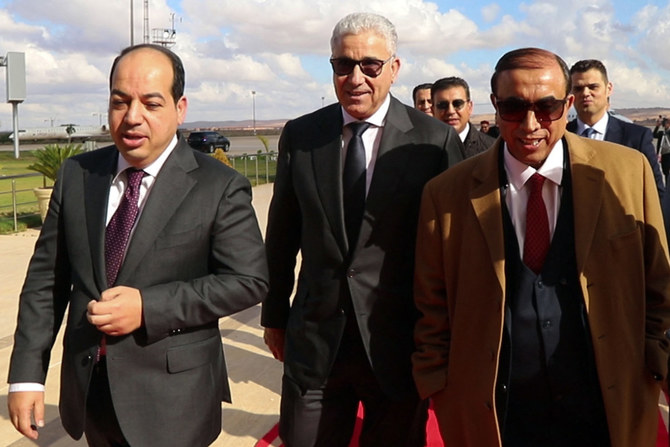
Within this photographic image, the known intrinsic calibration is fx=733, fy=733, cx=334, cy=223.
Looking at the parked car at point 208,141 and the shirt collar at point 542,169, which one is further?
the parked car at point 208,141

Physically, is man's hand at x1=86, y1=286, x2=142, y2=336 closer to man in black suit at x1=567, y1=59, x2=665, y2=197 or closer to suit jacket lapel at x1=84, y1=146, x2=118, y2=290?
suit jacket lapel at x1=84, y1=146, x2=118, y2=290

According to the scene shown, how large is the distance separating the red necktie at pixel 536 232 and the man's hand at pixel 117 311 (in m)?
1.22

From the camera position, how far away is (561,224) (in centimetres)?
234

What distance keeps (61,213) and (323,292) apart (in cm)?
100

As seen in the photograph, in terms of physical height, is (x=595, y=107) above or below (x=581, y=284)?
above

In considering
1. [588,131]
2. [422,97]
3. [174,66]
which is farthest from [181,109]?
[422,97]

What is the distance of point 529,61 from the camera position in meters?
2.31

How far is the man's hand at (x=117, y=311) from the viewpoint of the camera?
2.10m

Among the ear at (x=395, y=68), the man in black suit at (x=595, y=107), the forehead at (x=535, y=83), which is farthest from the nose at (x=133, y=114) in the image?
the man in black suit at (x=595, y=107)

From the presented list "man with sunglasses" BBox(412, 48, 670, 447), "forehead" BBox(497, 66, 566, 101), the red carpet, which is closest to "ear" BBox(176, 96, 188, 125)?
"man with sunglasses" BBox(412, 48, 670, 447)

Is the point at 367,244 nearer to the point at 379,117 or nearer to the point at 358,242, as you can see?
the point at 358,242

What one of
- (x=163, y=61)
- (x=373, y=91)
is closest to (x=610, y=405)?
(x=373, y=91)

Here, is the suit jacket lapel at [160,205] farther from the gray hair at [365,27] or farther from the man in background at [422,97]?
the man in background at [422,97]

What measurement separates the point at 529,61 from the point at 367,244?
0.87 m
